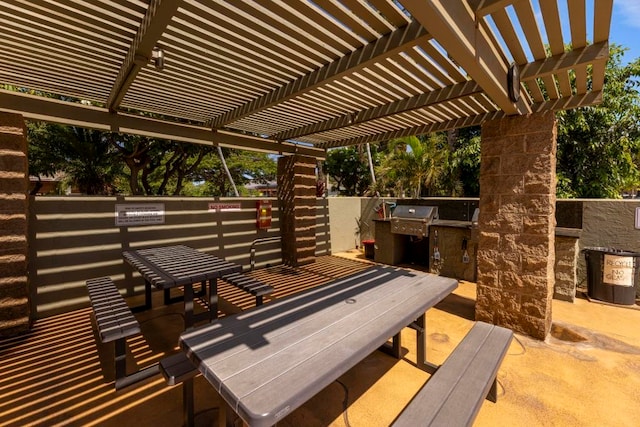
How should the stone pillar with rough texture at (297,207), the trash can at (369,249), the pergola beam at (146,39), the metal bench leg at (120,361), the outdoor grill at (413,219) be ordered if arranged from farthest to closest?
the trash can at (369,249) < the stone pillar with rough texture at (297,207) < the outdoor grill at (413,219) < the metal bench leg at (120,361) < the pergola beam at (146,39)

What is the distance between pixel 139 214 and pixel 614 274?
7.93 metres

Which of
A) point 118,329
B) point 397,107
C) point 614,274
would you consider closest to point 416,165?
point 614,274

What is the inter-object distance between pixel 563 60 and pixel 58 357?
19.2 ft

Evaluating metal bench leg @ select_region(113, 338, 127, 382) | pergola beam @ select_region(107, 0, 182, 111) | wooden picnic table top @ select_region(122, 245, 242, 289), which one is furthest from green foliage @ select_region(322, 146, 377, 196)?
metal bench leg @ select_region(113, 338, 127, 382)

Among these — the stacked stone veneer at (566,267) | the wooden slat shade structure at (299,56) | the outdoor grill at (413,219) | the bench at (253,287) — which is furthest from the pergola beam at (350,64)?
the stacked stone veneer at (566,267)

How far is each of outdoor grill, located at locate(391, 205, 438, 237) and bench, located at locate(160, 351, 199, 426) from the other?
18.3 feet

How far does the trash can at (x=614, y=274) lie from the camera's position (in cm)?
458

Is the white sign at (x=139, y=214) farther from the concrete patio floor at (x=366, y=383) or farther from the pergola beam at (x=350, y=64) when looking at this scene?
the pergola beam at (x=350, y=64)

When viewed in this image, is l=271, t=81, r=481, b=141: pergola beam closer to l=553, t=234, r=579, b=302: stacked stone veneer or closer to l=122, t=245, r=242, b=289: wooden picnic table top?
l=122, t=245, r=242, b=289: wooden picnic table top

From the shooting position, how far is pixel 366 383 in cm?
274

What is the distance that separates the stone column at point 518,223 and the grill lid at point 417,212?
9.31 feet

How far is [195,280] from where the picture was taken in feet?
10.5

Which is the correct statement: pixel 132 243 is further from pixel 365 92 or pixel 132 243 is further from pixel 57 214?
pixel 365 92

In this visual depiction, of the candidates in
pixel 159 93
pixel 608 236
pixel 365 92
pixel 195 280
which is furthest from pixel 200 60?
pixel 608 236
